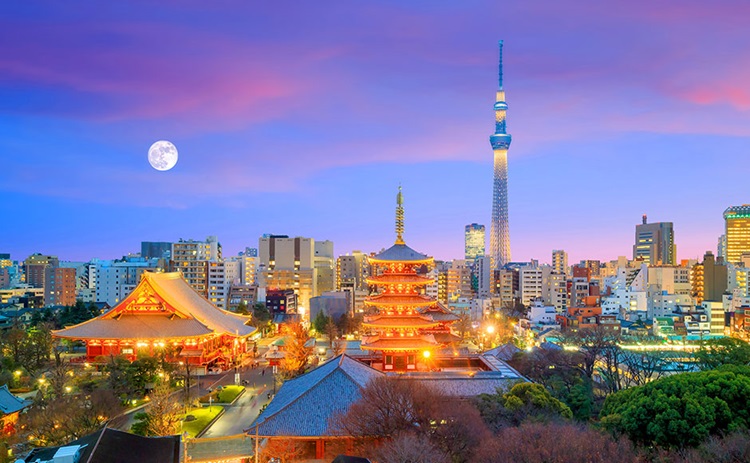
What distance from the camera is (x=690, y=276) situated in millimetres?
74500

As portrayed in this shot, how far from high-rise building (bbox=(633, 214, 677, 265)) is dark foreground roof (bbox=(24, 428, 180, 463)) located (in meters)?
110

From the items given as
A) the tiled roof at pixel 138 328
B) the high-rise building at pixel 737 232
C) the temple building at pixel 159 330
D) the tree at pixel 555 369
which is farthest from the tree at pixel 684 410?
the high-rise building at pixel 737 232

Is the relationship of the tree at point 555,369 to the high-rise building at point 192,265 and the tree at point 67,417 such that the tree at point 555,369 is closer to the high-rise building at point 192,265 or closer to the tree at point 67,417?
the tree at point 67,417

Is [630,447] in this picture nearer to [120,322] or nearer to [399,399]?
[399,399]

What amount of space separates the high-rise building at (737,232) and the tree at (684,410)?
4041 inches

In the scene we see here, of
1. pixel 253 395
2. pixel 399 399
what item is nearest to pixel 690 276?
pixel 253 395

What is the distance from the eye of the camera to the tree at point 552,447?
1409cm

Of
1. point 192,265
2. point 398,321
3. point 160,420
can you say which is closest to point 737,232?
point 192,265

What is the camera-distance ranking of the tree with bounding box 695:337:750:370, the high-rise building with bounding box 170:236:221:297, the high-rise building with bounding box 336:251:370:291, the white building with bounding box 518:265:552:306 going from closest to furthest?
the tree with bounding box 695:337:750:370, the high-rise building with bounding box 170:236:221:297, the white building with bounding box 518:265:552:306, the high-rise building with bounding box 336:251:370:291

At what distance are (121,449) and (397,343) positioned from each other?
1869cm

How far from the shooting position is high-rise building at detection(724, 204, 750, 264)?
352 feet

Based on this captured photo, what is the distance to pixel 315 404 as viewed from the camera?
64.9ft

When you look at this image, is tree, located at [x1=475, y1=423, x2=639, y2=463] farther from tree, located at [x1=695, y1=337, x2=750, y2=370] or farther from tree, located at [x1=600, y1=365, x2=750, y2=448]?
tree, located at [x1=695, y1=337, x2=750, y2=370]

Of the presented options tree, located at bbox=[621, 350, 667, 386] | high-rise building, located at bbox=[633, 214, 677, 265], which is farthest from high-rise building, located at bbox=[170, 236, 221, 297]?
high-rise building, located at bbox=[633, 214, 677, 265]
